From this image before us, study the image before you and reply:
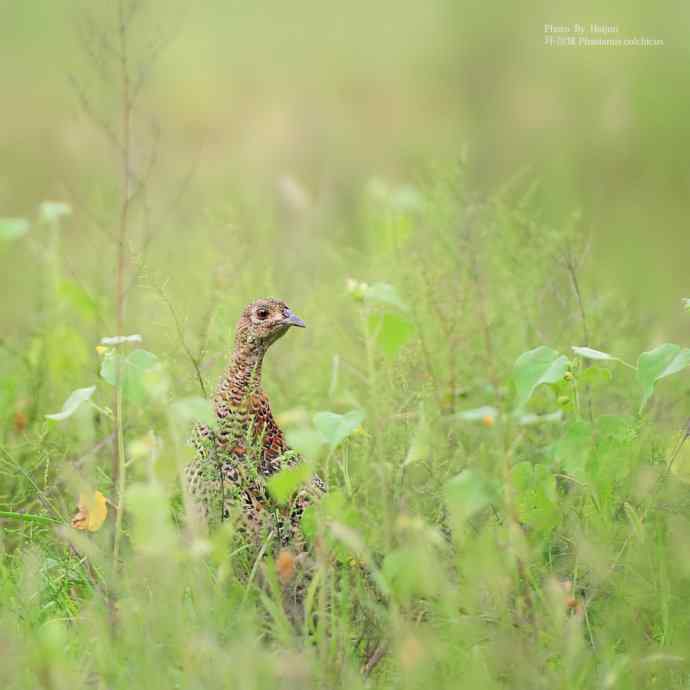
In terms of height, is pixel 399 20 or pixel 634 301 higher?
pixel 399 20

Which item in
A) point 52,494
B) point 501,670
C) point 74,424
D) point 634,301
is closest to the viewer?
→ point 501,670

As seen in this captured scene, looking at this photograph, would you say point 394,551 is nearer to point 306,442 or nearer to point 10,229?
point 306,442

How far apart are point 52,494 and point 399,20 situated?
7.10 meters

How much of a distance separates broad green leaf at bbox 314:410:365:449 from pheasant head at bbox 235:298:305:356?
0.81 metres

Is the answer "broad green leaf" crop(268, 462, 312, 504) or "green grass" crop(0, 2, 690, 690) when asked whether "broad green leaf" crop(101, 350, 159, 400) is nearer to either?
"green grass" crop(0, 2, 690, 690)

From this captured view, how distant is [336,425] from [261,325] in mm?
875

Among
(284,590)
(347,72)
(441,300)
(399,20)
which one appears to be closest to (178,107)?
(347,72)

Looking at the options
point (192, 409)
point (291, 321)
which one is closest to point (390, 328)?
point (192, 409)

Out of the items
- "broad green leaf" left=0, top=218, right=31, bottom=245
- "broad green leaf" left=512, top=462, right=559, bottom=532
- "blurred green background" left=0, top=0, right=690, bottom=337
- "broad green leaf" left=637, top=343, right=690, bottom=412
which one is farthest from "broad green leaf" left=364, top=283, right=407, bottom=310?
"broad green leaf" left=0, top=218, right=31, bottom=245

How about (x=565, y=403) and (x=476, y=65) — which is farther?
(x=476, y=65)

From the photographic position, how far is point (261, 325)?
3459 mm

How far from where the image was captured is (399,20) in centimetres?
994

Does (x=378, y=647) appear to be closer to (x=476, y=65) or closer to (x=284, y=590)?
(x=284, y=590)

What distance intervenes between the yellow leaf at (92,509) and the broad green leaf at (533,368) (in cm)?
104
